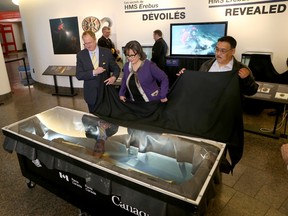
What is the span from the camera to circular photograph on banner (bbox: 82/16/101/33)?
18.8 ft

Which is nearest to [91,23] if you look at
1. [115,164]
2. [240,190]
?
[115,164]

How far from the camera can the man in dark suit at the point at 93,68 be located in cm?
277

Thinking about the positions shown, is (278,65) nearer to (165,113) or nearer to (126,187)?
(165,113)

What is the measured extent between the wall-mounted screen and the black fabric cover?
2854 mm

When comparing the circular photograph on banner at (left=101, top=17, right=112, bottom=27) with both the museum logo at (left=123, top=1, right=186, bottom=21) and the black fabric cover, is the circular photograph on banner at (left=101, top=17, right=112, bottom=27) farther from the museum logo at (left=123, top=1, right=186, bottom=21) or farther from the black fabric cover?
the black fabric cover

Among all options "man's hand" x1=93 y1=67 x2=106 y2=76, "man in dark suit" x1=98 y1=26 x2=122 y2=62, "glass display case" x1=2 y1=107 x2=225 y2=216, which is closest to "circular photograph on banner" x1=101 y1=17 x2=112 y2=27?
"man in dark suit" x1=98 y1=26 x2=122 y2=62

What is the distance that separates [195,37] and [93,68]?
274 cm

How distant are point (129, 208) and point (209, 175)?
0.59m

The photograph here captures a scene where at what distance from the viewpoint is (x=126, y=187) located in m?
1.47

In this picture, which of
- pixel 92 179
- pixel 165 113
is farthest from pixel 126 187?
pixel 165 113

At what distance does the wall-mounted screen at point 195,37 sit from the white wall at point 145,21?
0.16m

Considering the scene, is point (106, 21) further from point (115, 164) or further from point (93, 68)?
point (115, 164)

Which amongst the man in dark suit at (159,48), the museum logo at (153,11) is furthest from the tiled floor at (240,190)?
the museum logo at (153,11)

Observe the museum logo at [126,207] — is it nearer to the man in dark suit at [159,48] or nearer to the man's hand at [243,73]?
the man's hand at [243,73]
